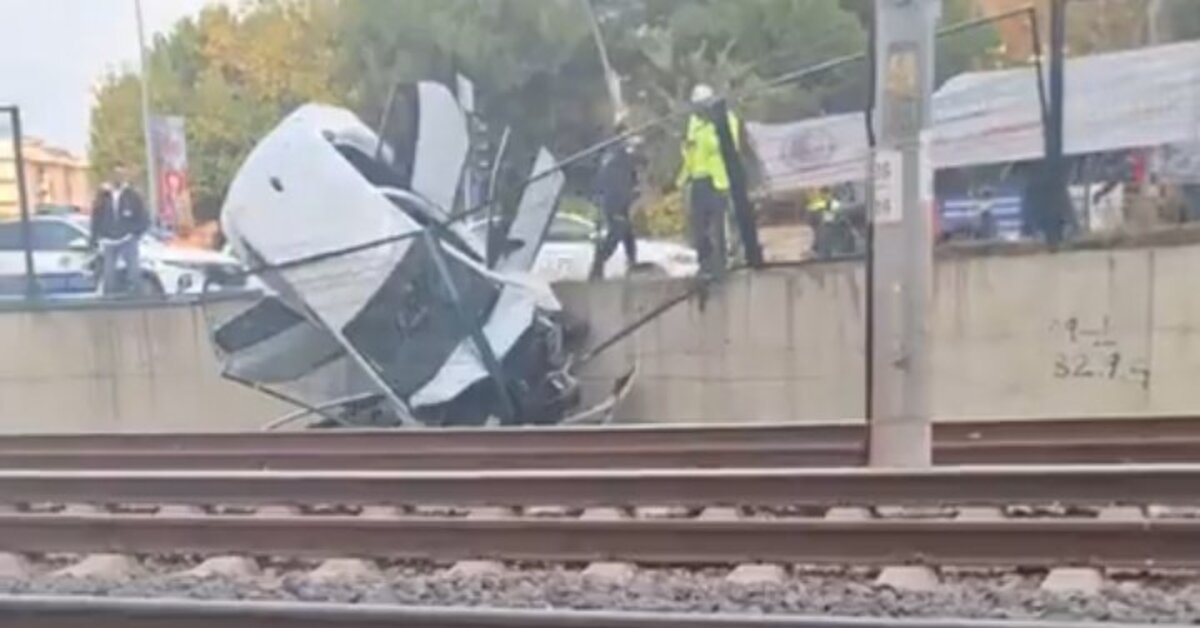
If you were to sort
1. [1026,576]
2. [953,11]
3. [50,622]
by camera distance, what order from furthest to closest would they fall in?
[953,11] → [1026,576] → [50,622]

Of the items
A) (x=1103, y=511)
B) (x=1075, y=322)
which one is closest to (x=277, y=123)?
(x=1075, y=322)

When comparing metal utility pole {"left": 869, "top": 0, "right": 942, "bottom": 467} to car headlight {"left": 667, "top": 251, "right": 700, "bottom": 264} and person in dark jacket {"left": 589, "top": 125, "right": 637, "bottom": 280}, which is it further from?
person in dark jacket {"left": 589, "top": 125, "right": 637, "bottom": 280}

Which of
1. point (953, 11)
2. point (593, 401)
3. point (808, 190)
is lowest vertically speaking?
point (593, 401)

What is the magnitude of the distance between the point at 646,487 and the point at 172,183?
41.8 feet

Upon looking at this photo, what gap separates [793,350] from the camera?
10.4 metres

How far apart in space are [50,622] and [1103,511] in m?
4.23

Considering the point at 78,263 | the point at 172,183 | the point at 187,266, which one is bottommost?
the point at 187,266

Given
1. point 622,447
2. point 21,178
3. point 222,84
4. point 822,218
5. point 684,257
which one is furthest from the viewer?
point 222,84

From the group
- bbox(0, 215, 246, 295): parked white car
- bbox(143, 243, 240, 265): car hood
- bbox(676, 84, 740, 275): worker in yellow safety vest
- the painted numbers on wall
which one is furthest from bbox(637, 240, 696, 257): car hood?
bbox(143, 243, 240, 265): car hood

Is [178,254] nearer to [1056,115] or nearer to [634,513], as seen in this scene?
[1056,115]

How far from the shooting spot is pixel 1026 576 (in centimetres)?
529

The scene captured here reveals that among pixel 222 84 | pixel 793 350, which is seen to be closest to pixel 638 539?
pixel 793 350

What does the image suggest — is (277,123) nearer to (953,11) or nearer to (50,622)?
(953,11)

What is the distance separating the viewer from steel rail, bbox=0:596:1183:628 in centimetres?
398
